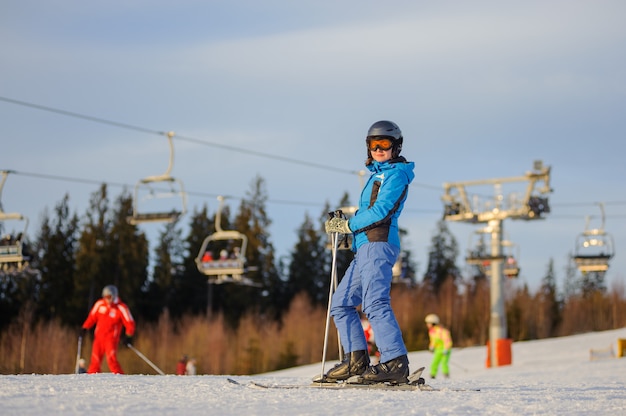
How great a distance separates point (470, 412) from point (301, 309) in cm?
6767

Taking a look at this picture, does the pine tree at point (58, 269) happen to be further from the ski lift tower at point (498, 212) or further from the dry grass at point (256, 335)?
the ski lift tower at point (498, 212)

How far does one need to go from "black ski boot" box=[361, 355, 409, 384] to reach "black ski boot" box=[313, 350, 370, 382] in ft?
0.59

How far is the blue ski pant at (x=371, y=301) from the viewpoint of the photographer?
6805 mm

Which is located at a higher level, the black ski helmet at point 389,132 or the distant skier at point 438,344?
the black ski helmet at point 389,132

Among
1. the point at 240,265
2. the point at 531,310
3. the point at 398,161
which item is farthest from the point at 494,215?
the point at 531,310

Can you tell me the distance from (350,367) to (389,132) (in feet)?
5.82

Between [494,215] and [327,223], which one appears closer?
[327,223]

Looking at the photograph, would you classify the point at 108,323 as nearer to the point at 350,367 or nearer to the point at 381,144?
the point at 350,367

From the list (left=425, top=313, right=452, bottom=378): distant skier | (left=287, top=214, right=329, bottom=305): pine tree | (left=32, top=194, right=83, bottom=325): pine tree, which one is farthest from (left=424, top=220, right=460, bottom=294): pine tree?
(left=425, top=313, right=452, bottom=378): distant skier

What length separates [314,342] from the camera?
208ft

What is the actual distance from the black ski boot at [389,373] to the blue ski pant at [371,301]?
1.7 inches

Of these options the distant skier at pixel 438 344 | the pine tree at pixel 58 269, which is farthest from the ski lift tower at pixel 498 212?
the pine tree at pixel 58 269

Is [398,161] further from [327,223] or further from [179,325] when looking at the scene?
[179,325]

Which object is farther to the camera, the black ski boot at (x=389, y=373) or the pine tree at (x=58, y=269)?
the pine tree at (x=58, y=269)
